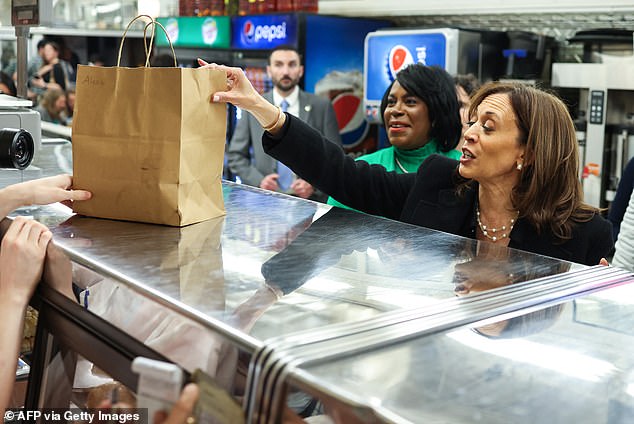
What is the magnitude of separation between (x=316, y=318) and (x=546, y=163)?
4.48 feet

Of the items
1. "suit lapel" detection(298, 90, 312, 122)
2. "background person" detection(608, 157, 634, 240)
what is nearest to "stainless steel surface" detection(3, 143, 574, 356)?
"background person" detection(608, 157, 634, 240)

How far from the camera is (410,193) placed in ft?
7.47

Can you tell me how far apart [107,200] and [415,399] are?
82 cm

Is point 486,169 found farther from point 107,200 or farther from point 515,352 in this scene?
point 515,352

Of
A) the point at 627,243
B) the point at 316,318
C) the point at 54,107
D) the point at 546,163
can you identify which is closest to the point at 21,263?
the point at 316,318

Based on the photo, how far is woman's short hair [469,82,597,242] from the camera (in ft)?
6.57

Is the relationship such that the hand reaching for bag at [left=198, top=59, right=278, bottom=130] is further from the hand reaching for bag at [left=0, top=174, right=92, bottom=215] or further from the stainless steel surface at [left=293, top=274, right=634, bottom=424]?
the stainless steel surface at [left=293, top=274, right=634, bottom=424]

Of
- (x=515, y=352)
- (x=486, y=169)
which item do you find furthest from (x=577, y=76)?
(x=515, y=352)

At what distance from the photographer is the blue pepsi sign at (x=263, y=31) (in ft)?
20.0

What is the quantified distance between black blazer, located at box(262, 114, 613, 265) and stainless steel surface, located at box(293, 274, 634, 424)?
1.04 meters

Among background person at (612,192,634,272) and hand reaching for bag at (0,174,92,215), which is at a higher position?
hand reaching for bag at (0,174,92,215)

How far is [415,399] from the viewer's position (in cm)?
71

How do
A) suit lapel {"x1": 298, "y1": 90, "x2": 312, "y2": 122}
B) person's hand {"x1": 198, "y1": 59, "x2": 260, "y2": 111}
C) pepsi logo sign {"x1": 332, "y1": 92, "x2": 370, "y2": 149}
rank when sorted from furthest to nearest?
pepsi logo sign {"x1": 332, "y1": 92, "x2": 370, "y2": 149} < suit lapel {"x1": 298, "y1": 90, "x2": 312, "y2": 122} < person's hand {"x1": 198, "y1": 59, "x2": 260, "y2": 111}

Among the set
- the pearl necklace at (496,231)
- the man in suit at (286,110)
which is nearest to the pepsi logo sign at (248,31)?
the man in suit at (286,110)
